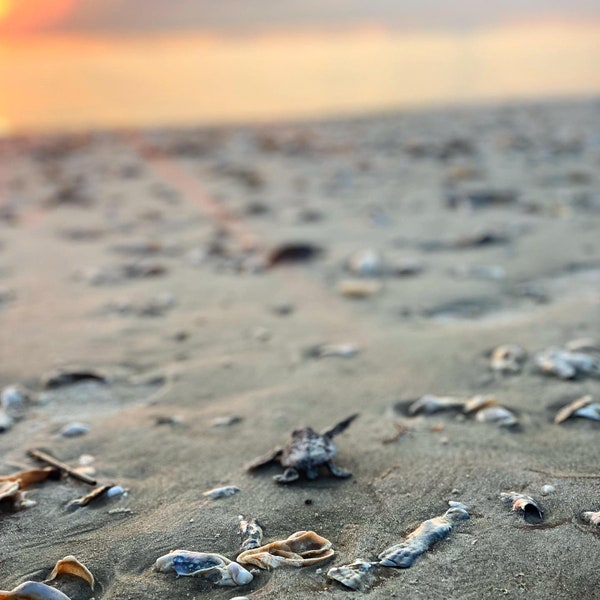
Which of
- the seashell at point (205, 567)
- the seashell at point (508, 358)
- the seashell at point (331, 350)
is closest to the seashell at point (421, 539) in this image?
the seashell at point (205, 567)

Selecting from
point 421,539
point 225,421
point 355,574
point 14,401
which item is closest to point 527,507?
point 421,539

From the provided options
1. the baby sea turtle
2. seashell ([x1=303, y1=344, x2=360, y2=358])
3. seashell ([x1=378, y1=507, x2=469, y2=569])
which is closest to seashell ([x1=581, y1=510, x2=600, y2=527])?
seashell ([x1=378, y1=507, x2=469, y2=569])

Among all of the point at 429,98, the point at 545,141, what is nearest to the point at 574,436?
the point at 545,141

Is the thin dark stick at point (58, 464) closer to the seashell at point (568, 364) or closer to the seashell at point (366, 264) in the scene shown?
the seashell at point (568, 364)

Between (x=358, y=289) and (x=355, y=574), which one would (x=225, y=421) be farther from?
(x=358, y=289)

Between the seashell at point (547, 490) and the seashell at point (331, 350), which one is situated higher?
the seashell at point (331, 350)
